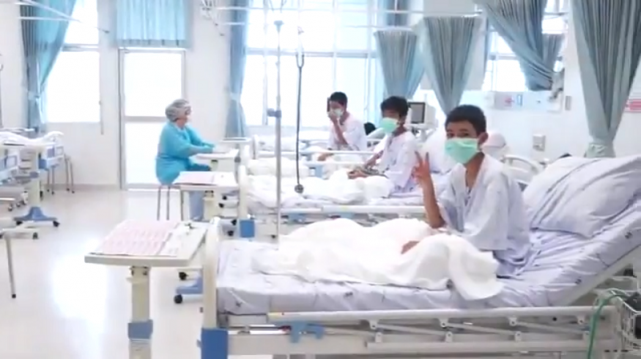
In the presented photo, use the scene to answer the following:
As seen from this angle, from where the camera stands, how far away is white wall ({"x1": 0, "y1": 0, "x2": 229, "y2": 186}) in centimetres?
834

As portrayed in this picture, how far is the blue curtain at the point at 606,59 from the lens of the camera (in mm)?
3312

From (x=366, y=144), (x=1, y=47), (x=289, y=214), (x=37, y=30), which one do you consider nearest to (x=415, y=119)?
(x=366, y=144)

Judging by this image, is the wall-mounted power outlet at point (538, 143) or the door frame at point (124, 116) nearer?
the wall-mounted power outlet at point (538, 143)

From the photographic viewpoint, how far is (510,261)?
2.54 m

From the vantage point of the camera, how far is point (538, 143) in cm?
480

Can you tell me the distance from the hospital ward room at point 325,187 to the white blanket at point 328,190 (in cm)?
2

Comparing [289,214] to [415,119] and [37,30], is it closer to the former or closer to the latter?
[415,119]

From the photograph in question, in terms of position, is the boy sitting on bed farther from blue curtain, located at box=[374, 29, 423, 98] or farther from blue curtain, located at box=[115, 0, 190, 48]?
blue curtain, located at box=[115, 0, 190, 48]

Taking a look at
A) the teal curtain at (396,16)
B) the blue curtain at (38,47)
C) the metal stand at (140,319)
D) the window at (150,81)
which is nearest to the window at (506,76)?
the teal curtain at (396,16)

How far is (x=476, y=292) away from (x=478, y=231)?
1.09ft

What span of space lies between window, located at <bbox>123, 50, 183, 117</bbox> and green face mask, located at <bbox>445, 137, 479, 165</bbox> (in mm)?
6436

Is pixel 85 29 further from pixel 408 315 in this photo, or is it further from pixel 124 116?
pixel 408 315

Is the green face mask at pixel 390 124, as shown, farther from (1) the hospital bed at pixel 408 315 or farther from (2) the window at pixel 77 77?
(2) the window at pixel 77 77

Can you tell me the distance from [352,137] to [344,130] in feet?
0.37
